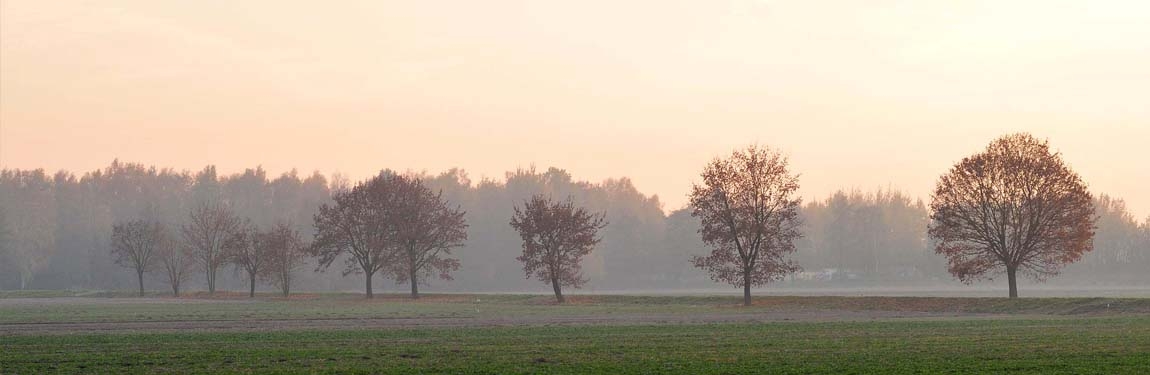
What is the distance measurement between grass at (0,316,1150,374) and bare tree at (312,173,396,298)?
188 feet

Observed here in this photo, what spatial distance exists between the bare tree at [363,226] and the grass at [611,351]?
57.2 metres

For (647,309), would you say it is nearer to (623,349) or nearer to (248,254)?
(623,349)

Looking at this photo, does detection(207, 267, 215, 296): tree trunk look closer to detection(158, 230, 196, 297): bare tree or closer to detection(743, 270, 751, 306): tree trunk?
detection(158, 230, 196, 297): bare tree

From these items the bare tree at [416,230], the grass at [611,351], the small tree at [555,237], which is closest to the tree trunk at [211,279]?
the bare tree at [416,230]

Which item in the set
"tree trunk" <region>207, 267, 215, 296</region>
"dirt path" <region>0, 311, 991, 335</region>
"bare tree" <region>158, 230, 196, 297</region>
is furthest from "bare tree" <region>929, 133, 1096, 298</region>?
"bare tree" <region>158, 230, 196, 297</region>

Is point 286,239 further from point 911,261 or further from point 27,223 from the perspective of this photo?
point 911,261

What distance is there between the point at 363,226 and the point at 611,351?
232ft

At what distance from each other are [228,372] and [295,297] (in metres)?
77.3

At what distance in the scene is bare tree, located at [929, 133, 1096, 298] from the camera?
65.6 m

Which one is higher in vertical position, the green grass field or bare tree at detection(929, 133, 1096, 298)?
bare tree at detection(929, 133, 1096, 298)

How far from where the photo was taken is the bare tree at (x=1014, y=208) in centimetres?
6562

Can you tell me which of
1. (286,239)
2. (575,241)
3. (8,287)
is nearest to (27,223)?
(8,287)

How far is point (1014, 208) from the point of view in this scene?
68.1 m

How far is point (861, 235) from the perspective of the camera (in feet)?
652
